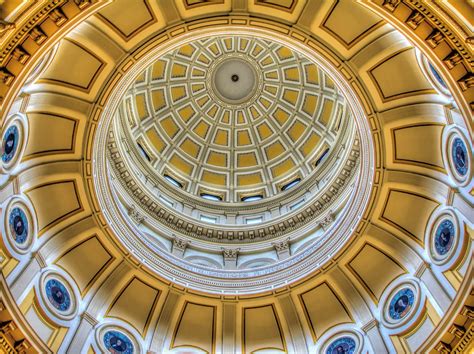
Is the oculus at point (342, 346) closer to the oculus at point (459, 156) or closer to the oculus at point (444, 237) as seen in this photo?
the oculus at point (444, 237)

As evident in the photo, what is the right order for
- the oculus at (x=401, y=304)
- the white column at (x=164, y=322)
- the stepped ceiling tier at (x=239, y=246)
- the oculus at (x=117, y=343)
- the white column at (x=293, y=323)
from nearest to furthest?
the stepped ceiling tier at (x=239, y=246) → the oculus at (x=401, y=304) → the oculus at (x=117, y=343) → the white column at (x=164, y=322) → the white column at (x=293, y=323)

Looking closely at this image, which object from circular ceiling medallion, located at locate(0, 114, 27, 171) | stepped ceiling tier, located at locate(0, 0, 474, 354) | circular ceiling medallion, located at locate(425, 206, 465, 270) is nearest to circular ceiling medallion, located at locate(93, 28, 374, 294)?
stepped ceiling tier, located at locate(0, 0, 474, 354)

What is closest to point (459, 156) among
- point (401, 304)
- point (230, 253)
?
point (401, 304)

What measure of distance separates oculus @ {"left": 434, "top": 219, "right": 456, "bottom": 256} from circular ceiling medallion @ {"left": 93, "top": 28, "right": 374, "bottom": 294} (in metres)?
3.52

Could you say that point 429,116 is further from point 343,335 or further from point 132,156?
point 132,156

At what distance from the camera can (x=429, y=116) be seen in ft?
56.2

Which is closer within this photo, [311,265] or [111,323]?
[111,323]

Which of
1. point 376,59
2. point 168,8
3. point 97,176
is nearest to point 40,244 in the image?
point 97,176

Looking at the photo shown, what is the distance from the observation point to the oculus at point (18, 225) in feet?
53.5

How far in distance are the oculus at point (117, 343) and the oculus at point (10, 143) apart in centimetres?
862

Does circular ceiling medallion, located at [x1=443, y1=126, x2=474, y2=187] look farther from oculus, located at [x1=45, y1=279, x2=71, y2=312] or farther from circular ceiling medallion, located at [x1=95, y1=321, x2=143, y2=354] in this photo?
oculus, located at [x1=45, y1=279, x2=71, y2=312]

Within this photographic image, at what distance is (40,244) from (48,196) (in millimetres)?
2121

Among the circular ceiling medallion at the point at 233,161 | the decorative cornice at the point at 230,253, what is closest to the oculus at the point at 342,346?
the circular ceiling medallion at the point at 233,161

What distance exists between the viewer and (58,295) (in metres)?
17.9
